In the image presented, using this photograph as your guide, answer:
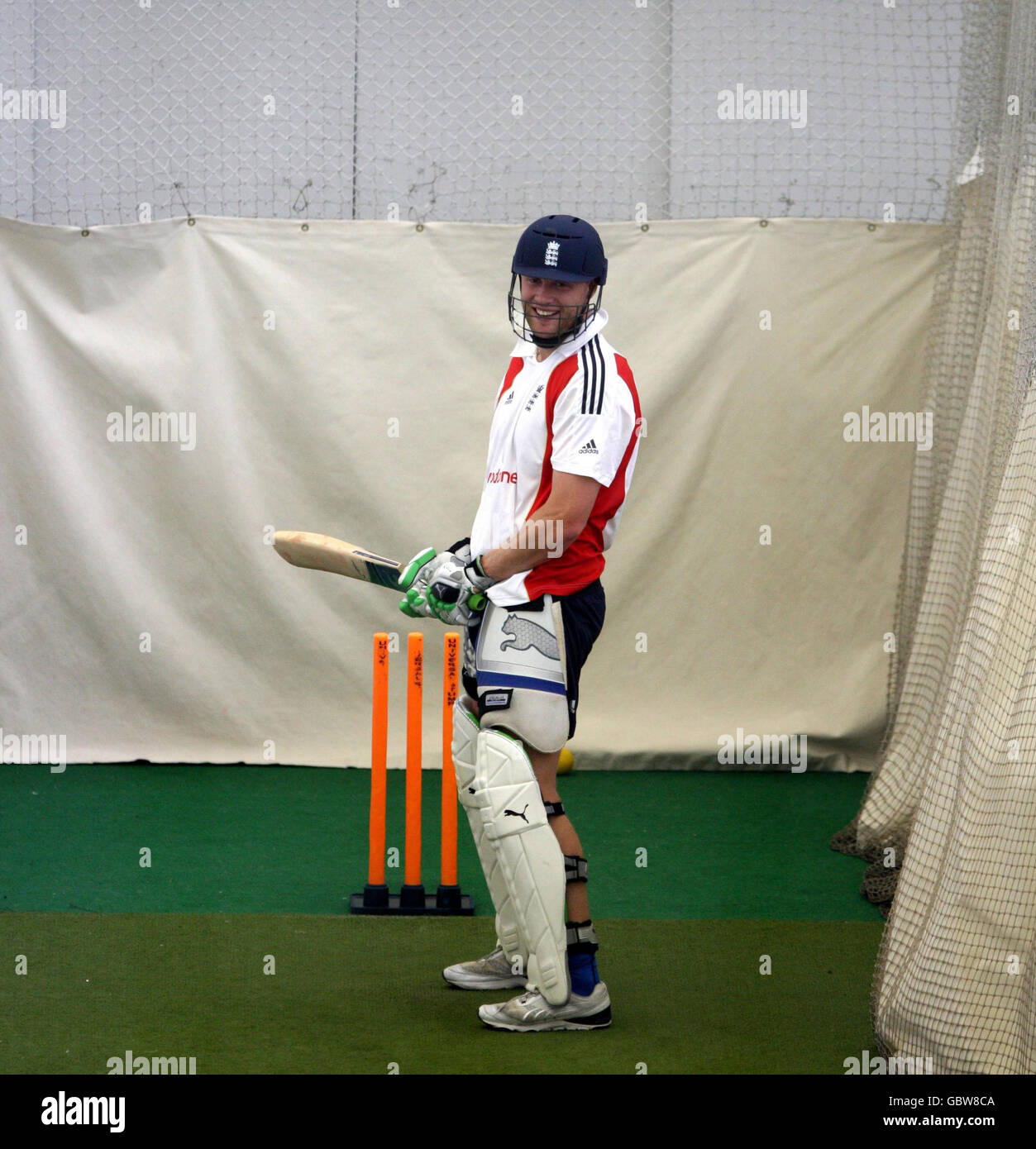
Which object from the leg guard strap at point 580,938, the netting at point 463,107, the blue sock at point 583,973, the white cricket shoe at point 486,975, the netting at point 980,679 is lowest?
the white cricket shoe at point 486,975

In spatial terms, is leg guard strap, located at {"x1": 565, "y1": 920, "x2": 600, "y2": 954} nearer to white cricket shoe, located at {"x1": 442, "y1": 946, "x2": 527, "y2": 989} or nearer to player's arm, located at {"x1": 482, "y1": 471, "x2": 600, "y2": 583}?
white cricket shoe, located at {"x1": 442, "y1": 946, "x2": 527, "y2": 989}

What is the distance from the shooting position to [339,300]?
4.77m

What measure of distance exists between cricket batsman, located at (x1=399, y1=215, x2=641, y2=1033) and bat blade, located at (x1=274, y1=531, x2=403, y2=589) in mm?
94

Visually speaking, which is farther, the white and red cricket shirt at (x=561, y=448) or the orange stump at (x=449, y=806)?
the orange stump at (x=449, y=806)

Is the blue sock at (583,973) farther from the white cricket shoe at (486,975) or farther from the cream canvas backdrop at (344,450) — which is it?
the cream canvas backdrop at (344,450)

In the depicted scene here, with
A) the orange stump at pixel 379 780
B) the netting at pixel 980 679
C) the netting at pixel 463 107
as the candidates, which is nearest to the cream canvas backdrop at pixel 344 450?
the netting at pixel 463 107

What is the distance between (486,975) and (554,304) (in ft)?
4.52

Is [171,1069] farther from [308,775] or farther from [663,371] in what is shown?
[663,371]

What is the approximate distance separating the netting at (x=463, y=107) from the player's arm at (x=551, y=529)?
2768 mm

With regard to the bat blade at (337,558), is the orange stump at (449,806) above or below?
below

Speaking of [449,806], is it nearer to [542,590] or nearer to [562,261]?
[542,590]

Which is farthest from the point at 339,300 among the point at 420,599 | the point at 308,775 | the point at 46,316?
the point at 420,599

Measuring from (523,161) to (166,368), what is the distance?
154 centimetres

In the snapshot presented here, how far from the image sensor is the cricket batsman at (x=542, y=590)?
2457 mm
